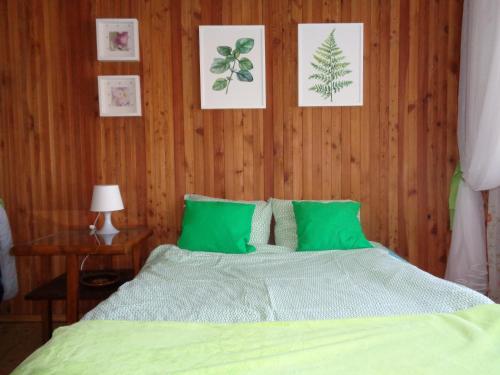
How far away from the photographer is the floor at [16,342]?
223 centimetres

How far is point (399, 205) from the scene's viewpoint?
113 inches

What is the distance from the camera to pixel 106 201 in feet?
8.32

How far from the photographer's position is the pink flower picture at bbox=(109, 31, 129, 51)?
2.71 m

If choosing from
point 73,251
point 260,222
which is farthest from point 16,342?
point 260,222

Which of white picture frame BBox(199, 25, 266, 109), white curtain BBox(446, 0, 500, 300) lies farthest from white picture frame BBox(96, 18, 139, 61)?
white curtain BBox(446, 0, 500, 300)

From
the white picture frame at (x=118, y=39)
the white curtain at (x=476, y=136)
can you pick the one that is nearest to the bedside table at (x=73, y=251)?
the white picture frame at (x=118, y=39)

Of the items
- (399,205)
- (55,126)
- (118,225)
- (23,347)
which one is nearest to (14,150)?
(55,126)

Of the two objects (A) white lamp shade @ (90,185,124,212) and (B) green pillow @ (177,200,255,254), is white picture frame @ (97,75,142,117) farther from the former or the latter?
(B) green pillow @ (177,200,255,254)

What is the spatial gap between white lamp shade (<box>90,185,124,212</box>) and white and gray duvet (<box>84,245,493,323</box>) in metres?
0.56

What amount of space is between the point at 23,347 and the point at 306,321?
6.69 feet

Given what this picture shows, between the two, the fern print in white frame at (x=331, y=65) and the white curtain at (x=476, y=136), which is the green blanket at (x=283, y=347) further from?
the fern print in white frame at (x=331, y=65)

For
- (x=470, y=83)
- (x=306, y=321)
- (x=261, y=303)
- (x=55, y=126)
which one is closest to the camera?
(x=306, y=321)

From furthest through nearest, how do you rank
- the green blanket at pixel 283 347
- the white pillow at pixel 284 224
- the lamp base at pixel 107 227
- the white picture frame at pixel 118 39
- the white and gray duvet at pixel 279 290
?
the white picture frame at pixel 118 39, the lamp base at pixel 107 227, the white pillow at pixel 284 224, the white and gray duvet at pixel 279 290, the green blanket at pixel 283 347

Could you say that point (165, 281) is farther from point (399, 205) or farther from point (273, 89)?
point (399, 205)
